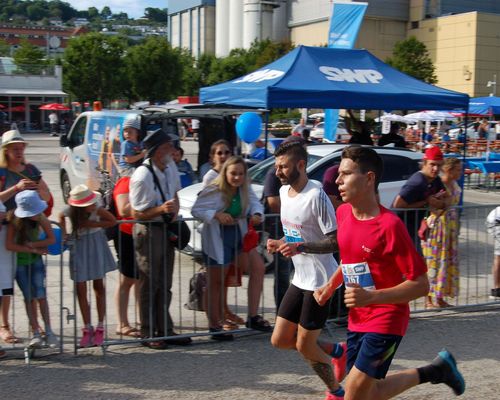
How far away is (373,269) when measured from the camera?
377 centimetres

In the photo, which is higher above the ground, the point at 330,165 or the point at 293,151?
the point at 293,151

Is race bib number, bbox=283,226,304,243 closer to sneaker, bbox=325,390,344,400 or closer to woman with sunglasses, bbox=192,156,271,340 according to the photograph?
sneaker, bbox=325,390,344,400

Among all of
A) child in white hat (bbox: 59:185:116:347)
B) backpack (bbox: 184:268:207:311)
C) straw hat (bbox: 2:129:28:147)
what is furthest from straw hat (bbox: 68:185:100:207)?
backpack (bbox: 184:268:207:311)

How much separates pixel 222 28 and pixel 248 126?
266 feet

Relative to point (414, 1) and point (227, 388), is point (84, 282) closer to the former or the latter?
point (227, 388)

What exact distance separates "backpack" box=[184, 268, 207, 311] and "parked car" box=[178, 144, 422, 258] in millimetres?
2583

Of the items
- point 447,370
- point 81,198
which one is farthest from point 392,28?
point 447,370

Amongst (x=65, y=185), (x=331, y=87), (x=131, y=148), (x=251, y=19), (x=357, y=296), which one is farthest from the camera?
(x=251, y=19)

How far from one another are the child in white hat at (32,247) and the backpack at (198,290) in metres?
1.38

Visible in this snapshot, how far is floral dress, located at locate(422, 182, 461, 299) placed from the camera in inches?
291

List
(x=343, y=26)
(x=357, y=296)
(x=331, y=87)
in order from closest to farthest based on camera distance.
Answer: (x=357, y=296)
(x=331, y=87)
(x=343, y=26)

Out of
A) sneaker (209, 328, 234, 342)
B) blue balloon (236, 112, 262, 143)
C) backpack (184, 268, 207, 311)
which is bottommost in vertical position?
sneaker (209, 328, 234, 342)

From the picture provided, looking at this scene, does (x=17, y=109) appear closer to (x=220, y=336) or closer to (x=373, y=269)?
(x=220, y=336)

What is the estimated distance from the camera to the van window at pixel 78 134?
46.6 ft
